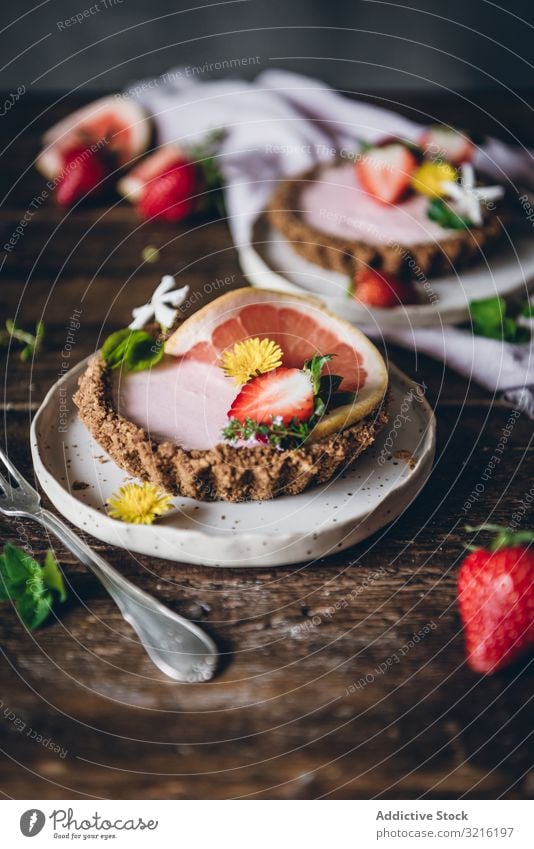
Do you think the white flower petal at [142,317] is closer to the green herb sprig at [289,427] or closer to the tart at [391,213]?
the green herb sprig at [289,427]

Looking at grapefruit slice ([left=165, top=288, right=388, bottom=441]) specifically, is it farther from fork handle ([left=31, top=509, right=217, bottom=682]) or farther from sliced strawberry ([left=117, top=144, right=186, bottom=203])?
sliced strawberry ([left=117, top=144, right=186, bottom=203])

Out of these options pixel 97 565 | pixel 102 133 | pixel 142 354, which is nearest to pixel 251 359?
pixel 142 354

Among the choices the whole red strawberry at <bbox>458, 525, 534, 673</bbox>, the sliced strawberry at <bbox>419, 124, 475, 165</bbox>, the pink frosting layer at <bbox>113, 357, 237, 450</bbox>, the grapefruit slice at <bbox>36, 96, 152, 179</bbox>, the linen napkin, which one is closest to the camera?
the whole red strawberry at <bbox>458, 525, 534, 673</bbox>

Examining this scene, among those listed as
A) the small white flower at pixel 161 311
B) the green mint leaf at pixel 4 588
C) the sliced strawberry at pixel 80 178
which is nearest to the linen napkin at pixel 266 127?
the sliced strawberry at pixel 80 178

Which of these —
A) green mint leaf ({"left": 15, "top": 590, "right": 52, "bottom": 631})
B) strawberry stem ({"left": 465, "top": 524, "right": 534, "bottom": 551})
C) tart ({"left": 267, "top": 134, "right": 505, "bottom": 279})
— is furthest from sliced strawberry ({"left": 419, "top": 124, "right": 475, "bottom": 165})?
green mint leaf ({"left": 15, "top": 590, "right": 52, "bottom": 631})

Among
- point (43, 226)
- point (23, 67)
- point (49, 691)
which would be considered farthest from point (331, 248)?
point (23, 67)
